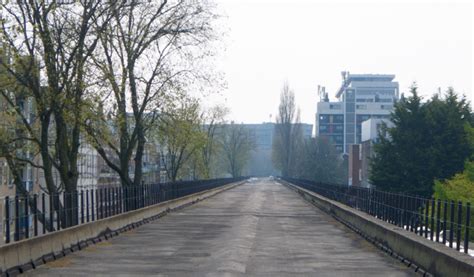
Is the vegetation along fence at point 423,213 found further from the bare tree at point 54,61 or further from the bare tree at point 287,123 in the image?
the bare tree at point 287,123

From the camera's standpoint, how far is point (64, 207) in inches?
820

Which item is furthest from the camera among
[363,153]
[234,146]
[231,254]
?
[234,146]

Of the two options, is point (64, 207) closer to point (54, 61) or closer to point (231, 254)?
point (231, 254)

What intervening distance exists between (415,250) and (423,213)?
252 centimetres

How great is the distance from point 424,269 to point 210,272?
405 cm

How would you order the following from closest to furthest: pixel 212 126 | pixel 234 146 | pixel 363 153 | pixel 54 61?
pixel 54 61 → pixel 212 126 → pixel 363 153 → pixel 234 146

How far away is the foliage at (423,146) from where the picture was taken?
64.2 m

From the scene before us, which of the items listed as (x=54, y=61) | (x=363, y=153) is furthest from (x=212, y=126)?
(x=54, y=61)

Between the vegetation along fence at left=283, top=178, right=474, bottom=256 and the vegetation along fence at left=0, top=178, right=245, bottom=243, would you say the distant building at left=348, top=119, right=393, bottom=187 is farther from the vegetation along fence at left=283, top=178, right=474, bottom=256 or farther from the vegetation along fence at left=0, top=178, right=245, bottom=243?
the vegetation along fence at left=283, top=178, right=474, bottom=256

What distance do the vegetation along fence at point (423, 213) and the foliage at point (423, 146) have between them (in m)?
31.6

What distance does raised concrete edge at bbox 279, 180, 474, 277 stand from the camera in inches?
510

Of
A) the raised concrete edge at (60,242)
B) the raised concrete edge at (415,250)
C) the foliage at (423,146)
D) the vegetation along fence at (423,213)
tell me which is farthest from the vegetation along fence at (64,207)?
the foliage at (423,146)

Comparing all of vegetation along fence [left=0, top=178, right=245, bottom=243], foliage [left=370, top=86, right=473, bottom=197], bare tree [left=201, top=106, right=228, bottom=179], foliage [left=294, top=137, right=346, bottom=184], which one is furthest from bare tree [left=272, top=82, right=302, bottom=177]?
vegetation along fence [left=0, top=178, right=245, bottom=243]

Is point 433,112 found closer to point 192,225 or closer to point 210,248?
point 192,225
